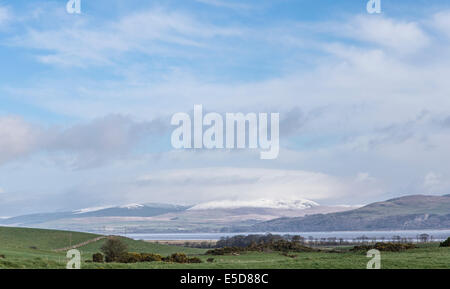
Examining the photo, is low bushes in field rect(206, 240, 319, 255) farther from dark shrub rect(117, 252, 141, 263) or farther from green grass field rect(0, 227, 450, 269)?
dark shrub rect(117, 252, 141, 263)

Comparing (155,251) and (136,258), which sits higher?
(136,258)

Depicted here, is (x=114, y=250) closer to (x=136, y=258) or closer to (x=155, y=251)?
(x=136, y=258)

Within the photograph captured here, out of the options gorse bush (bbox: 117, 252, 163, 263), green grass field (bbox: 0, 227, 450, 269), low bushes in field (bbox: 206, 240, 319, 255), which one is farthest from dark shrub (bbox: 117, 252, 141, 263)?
low bushes in field (bbox: 206, 240, 319, 255)

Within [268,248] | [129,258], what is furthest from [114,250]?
[268,248]

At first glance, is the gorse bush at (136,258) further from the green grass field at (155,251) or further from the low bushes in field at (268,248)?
the low bushes in field at (268,248)

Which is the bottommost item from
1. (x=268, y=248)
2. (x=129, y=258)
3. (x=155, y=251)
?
(x=155, y=251)
